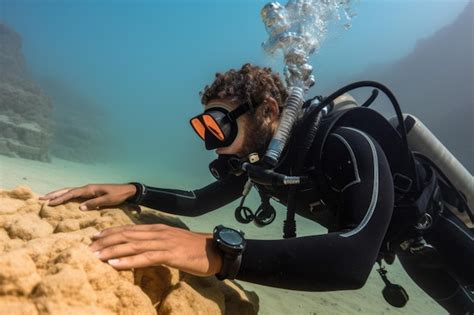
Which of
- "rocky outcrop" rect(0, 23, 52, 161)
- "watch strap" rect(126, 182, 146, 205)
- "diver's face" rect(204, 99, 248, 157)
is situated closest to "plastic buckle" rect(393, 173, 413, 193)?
"diver's face" rect(204, 99, 248, 157)

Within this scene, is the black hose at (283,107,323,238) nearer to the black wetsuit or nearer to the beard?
the black wetsuit

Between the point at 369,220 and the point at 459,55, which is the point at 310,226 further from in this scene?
the point at 459,55

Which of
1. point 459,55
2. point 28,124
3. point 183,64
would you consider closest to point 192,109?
point 183,64

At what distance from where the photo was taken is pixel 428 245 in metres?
2.87

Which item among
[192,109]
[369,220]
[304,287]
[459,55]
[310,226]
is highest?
[459,55]

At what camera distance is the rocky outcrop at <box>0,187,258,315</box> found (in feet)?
3.95

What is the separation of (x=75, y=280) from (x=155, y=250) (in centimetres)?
35

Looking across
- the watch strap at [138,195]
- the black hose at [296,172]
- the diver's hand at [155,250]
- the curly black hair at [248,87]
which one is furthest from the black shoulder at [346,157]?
the watch strap at [138,195]

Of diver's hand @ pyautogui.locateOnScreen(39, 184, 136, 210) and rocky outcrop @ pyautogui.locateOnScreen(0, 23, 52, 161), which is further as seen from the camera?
rocky outcrop @ pyautogui.locateOnScreen(0, 23, 52, 161)

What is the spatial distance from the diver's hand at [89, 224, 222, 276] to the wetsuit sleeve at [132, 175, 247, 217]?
1.50 meters

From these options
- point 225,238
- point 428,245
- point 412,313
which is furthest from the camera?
point 412,313

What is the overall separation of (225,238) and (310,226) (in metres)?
14.3

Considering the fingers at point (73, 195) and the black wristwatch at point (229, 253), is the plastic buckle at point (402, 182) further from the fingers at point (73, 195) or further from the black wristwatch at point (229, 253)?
the fingers at point (73, 195)

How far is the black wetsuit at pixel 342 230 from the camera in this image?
1.61 meters
